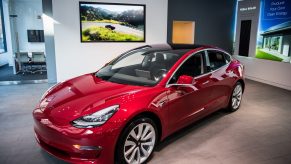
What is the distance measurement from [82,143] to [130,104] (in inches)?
22.1

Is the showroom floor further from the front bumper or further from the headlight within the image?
the headlight

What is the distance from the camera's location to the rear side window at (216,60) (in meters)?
3.47

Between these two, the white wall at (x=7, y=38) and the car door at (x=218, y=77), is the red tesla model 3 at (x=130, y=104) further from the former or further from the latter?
the white wall at (x=7, y=38)

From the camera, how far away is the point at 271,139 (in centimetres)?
321

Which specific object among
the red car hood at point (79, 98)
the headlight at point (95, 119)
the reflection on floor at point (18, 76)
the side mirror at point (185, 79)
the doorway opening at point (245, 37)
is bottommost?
the reflection on floor at point (18, 76)

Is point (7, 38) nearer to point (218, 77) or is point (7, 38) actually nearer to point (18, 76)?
point (18, 76)

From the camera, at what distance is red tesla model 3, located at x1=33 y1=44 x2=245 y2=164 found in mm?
2109

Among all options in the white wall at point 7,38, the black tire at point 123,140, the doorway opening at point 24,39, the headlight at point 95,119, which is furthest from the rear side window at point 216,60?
the white wall at point 7,38

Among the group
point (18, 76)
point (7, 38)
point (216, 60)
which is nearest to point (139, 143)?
point (216, 60)

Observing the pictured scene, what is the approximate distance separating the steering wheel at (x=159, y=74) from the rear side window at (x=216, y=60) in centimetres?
94

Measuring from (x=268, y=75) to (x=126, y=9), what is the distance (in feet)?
14.4

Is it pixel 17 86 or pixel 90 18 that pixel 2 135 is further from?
pixel 90 18

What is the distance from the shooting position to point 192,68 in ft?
10.1

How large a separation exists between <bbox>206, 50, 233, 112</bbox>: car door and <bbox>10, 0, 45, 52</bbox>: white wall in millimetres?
7628
